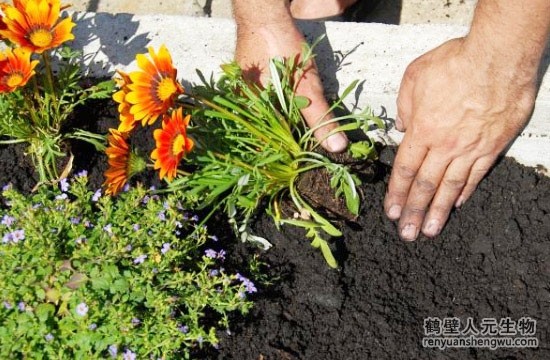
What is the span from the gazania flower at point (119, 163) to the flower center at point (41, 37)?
31 centimetres

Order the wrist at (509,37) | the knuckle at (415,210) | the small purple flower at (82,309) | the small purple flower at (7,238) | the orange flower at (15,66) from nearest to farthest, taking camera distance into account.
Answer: the small purple flower at (82,309), the small purple flower at (7,238), the wrist at (509,37), the orange flower at (15,66), the knuckle at (415,210)

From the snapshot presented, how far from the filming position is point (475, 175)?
2197mm

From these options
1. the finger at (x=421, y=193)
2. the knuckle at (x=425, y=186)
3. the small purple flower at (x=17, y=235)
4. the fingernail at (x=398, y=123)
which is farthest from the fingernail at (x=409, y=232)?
the small purple flower at (x=17, y=235)

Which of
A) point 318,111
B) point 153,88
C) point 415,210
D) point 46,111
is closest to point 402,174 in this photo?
point 415,210

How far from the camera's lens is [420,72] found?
2.12m

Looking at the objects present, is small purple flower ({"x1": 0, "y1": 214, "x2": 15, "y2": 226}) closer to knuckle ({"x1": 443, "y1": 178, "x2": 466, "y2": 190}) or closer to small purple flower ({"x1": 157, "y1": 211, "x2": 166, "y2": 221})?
small purple flower ({"x1": 157, "y1": 211, "x2": 166, "y2": 221})

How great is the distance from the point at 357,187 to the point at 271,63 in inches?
18.5

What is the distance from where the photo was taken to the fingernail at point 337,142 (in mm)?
2193

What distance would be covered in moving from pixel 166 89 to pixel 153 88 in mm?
36

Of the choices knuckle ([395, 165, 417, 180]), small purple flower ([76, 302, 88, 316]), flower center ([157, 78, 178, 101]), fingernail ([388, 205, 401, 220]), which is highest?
flower center ([157, 78, 178, 101])

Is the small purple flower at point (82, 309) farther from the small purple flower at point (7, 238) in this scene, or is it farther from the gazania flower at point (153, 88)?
the gazania flower at point (153, 88)

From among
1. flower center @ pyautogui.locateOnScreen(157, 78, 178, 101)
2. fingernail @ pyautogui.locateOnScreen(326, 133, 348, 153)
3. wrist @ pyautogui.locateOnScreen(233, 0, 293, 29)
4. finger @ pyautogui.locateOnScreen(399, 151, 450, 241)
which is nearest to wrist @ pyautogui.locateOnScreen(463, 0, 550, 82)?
finger @ pyautogui.locateOnScreen(399, 151, 450, 241)

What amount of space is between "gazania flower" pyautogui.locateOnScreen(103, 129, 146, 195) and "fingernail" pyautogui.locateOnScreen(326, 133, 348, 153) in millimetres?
547

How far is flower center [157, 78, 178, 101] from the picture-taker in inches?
73.9
